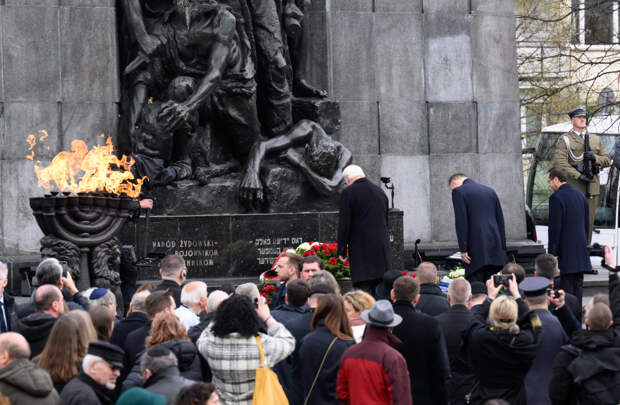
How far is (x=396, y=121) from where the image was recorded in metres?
18.7

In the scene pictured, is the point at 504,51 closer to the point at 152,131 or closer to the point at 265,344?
the point at 152,131

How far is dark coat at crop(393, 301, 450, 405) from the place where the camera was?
24.7 feet

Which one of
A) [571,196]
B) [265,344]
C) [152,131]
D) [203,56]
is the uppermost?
[203,56]

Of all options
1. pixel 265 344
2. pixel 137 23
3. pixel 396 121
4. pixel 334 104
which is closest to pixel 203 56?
pixel 137 23

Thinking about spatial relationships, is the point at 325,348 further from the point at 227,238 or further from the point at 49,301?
the point at 227,238

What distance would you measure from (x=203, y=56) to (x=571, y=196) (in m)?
6.57

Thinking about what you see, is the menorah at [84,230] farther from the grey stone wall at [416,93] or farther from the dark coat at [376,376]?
Result: the grey stone wall at [416,93]

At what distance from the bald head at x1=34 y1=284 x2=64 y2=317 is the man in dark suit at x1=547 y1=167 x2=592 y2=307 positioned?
724 centimetres

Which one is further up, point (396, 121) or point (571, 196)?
point (396, 121)

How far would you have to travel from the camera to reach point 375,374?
673 centimetres

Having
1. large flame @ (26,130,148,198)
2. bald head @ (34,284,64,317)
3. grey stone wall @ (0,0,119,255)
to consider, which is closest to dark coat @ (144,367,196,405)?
bald head @ (34,284,64,317)

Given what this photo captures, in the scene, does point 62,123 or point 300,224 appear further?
point 62,123

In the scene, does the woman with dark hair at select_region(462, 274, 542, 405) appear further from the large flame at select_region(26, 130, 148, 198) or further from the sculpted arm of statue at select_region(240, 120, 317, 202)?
the sculpted arm of statue at select_region(240, 120, 317, 202)

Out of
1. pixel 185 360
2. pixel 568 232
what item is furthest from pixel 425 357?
pixel 568 232
